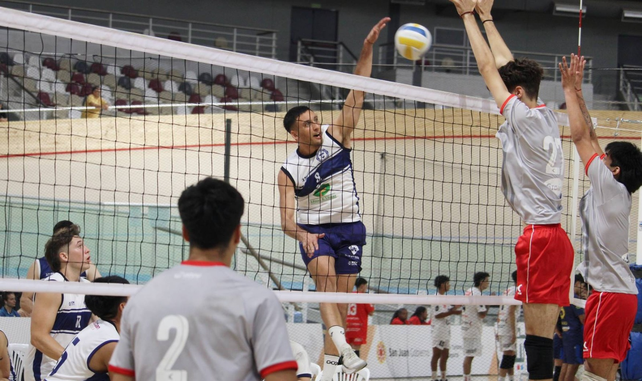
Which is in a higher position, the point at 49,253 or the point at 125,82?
the point at 125,82

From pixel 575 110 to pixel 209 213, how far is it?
3.24m

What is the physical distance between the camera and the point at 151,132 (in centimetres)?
1443

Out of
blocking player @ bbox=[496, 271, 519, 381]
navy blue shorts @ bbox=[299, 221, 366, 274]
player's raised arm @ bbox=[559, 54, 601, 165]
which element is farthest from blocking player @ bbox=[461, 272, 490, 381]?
player's raised arm @ bbox=[559, 54, 601, 165]

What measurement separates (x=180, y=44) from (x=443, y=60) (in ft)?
54.6

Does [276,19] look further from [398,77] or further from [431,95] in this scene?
[431,95]

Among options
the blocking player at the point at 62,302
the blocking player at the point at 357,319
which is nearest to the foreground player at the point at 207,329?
the blocking player at the point at 62,302

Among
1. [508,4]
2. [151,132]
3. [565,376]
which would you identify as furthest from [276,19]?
[565,376]

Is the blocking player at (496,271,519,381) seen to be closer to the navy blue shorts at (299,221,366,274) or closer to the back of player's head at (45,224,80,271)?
the navy blue shorts at (299,221,366,274)

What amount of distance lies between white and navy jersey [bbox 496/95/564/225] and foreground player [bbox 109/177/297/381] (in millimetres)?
2698

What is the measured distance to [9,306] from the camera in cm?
1088

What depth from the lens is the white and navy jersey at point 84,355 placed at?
14.5 ft

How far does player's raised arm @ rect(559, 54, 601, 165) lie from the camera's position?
502cm

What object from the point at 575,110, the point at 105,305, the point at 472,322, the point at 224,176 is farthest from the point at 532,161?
the point at 472,322

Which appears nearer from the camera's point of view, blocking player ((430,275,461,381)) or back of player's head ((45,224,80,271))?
back of player's head ((45,224,80,271))
